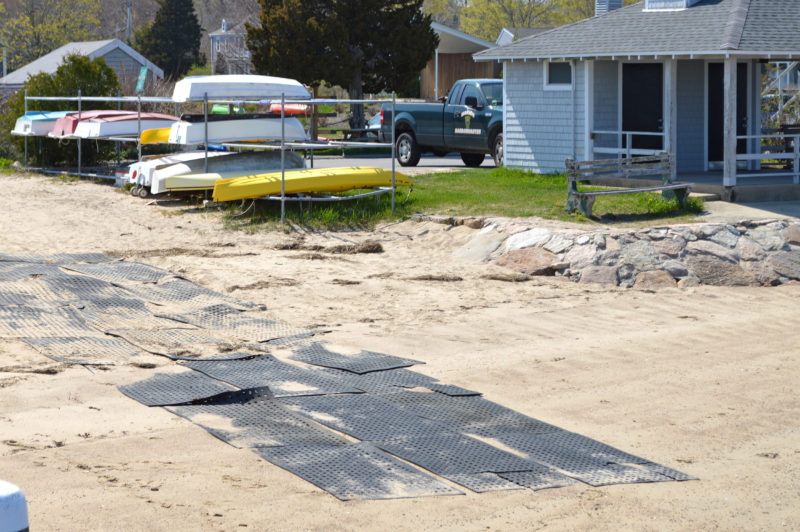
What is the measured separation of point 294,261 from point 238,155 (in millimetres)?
6001

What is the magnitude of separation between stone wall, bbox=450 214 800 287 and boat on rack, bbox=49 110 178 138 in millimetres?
10554

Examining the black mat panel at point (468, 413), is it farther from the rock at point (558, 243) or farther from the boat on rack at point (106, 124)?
the boat on rack at point (106, 124)

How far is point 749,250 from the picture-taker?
522 inches

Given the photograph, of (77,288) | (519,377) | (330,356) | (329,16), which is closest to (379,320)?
(330,356)

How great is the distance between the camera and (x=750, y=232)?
545 inches

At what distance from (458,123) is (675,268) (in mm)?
11578

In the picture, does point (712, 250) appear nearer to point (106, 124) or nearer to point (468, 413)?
point (468, 413)

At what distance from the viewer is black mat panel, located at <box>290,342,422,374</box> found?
8336 mm

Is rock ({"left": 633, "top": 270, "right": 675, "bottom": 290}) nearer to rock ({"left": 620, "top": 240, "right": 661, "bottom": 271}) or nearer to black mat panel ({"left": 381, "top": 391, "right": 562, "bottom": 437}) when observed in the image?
rock ({"left": 620, "top": 240, "right": 661, "bottom": 271})

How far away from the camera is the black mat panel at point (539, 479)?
5848mm

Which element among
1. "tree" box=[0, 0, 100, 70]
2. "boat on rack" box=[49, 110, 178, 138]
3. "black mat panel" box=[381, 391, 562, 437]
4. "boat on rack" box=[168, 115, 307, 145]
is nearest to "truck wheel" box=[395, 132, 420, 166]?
"boat on rack" box=[168, 115, 307, 145]

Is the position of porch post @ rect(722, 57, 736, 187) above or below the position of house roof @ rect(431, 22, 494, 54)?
below

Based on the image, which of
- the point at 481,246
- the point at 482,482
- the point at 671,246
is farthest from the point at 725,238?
the point at 482,482

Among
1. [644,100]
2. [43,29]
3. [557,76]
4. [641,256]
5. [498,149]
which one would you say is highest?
[43,29]
